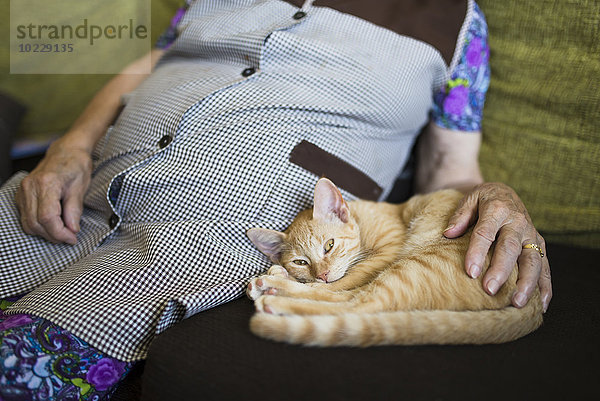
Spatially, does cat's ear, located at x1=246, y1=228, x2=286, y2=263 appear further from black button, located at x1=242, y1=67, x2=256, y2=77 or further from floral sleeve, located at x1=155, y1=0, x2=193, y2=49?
floral sleeve, located at x1=155, y1=0, x2=193, y2=49

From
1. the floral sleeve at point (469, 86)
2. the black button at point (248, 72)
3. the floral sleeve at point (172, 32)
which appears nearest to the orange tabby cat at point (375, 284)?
the floral sleeve at point (469, 86)

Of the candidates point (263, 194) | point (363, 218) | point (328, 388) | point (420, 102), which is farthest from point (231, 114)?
point (328, 388)

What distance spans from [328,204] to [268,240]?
189mm

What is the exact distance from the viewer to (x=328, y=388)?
796 mm

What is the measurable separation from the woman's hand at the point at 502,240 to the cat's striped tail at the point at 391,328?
0.26 feet

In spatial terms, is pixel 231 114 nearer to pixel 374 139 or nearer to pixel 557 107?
pixel 374 139

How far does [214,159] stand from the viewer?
3.97 feet

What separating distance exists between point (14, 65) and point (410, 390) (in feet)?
6.18

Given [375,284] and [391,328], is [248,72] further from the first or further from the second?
[391,328]

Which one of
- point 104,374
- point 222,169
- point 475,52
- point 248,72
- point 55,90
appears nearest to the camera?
point 104,374

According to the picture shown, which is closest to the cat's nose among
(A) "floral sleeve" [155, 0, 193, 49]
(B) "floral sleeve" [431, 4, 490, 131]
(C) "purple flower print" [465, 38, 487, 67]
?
(B) "floral sleeve" [431, 4, 490, 131]

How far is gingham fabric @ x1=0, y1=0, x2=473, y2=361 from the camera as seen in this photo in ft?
3.40

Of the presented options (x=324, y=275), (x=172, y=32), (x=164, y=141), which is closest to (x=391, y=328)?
(x=324, y=275)

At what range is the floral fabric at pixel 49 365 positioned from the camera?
34.5 inches
